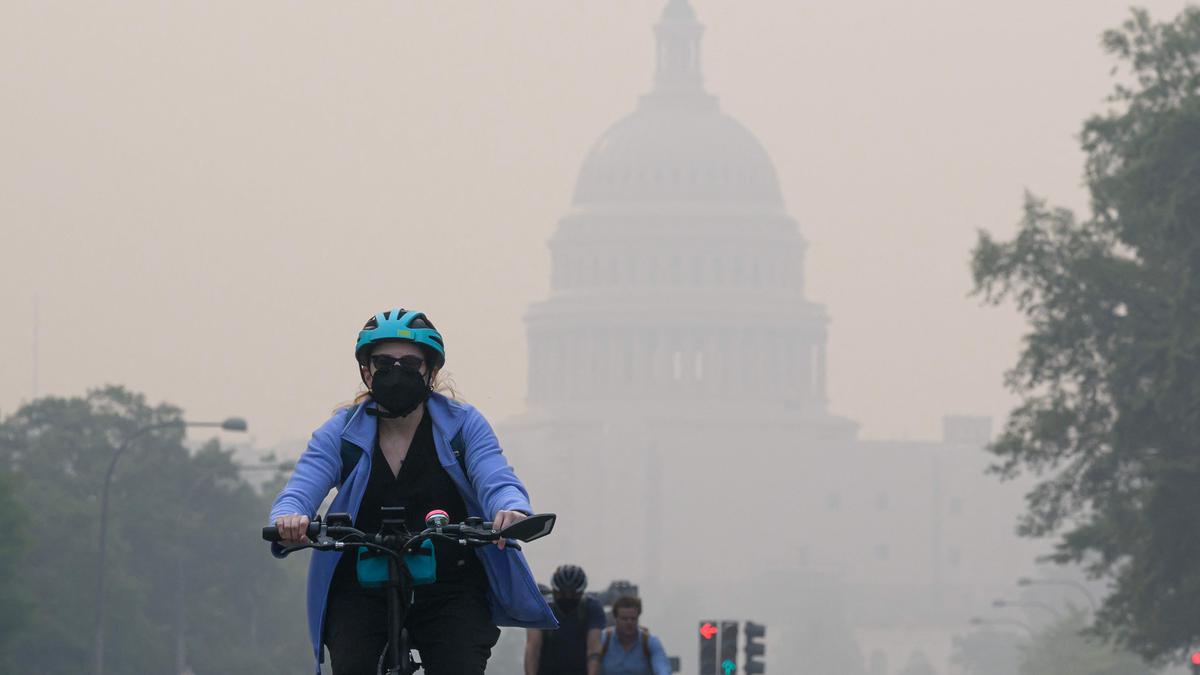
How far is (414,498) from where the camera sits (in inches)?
355

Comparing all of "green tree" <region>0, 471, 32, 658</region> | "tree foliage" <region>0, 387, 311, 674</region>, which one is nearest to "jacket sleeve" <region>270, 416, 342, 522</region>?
"green tree" <region>0, 471, 32, 658</region>

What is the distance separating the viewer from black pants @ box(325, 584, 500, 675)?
28.7 feet

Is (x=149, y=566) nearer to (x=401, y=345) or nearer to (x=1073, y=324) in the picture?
(x=1073, y=324)

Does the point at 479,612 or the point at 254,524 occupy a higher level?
the point at 254,524

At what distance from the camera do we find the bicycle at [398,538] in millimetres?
8500

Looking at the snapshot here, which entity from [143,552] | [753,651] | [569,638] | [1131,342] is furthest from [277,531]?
[143,552]

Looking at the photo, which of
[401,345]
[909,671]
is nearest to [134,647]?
[401,345]

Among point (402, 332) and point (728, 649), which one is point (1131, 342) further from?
point (402, 332)

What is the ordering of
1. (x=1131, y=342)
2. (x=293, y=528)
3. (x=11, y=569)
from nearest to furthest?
(x=293, y=528)
(x=1131, y=342)
(x=11, y=569)

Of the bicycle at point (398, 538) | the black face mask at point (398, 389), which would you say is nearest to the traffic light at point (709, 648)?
the black face mask at point (398, 389)

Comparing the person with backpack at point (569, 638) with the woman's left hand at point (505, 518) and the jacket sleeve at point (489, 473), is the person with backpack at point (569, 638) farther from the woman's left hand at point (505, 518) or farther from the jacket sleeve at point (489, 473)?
the woman's left hand at point (505, 518)

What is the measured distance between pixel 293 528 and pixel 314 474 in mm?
410

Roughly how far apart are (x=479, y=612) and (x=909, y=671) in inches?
6715

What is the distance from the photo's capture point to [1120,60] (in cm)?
4572
